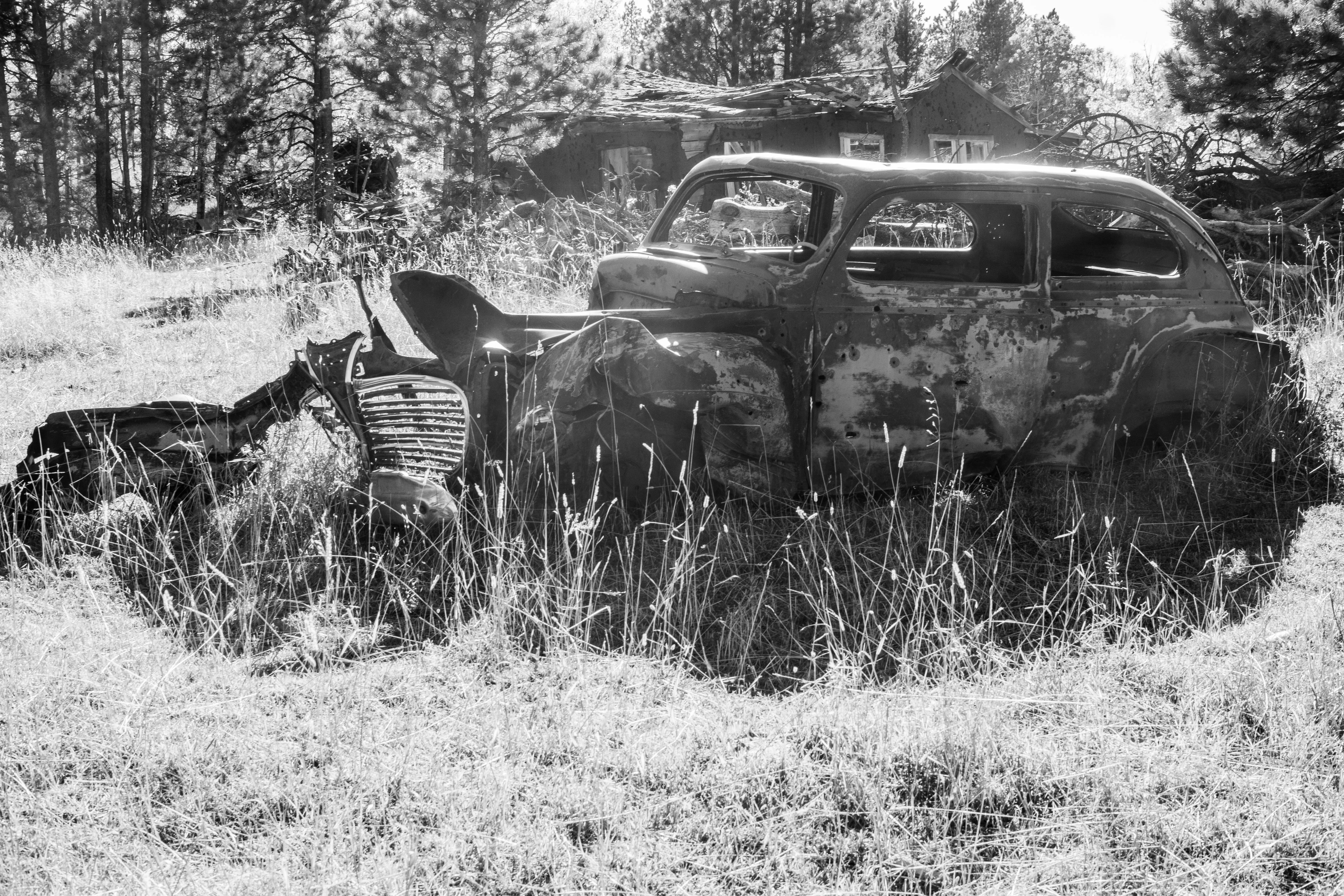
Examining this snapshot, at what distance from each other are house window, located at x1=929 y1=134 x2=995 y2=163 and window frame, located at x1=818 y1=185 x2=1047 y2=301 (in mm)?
18762

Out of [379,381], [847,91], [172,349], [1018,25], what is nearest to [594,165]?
[847,91]

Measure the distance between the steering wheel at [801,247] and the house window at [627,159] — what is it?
1473 cm

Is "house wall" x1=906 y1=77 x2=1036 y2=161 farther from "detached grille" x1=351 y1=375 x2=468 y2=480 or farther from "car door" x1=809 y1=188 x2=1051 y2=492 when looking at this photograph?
"detached grille" x1=351 y1=375 x2=468 y2=480

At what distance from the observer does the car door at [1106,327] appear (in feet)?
14.2

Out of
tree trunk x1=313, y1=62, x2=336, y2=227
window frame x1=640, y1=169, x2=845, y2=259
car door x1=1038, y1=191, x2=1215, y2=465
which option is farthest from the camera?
tree trunk x1=313, y1=62, x2=336, y2=227

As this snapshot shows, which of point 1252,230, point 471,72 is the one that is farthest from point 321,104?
point 1252,230

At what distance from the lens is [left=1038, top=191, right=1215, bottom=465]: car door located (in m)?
4.33

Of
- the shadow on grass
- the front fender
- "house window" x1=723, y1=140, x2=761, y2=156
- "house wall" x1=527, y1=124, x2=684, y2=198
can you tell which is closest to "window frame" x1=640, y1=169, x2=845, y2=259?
the front fender

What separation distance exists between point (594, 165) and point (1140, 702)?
18.1 m

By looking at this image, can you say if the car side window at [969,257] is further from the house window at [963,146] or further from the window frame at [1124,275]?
the house window at [963,146]

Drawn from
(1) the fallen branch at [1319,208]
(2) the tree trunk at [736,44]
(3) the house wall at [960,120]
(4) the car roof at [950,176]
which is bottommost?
(4) the car roof at [950,176]

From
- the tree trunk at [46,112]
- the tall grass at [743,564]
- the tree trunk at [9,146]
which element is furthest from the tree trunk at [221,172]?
the tall grass at [743,564]

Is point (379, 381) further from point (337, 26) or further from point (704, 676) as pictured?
point (337, 26)

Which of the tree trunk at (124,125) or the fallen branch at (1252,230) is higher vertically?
the tree trunk at (124,125)
